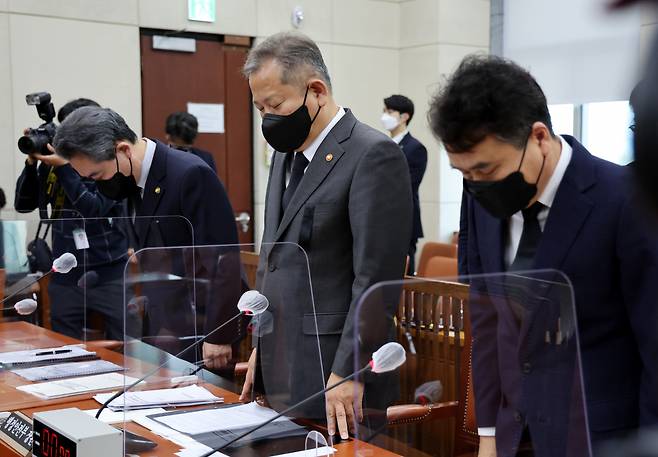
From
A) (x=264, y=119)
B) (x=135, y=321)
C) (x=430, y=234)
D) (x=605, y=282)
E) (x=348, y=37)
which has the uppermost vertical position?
(x=348, y=37)

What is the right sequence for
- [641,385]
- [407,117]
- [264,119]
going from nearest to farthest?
[641,385] → [264,119] → [407,117]

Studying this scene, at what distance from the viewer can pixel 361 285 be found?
75.7 inches

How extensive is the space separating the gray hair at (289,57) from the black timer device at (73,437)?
93 centimetres

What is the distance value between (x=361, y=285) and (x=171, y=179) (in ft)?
3.38

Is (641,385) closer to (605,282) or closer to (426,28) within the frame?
(605,282)

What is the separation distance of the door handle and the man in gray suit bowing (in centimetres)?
382

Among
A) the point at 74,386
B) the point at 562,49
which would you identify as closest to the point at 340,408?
the point at 74,386

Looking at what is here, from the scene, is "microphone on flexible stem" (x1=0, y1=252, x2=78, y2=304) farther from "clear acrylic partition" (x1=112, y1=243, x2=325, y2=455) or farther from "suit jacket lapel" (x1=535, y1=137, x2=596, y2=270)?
"suit jacket lapel" (x1=535, y1=137, x2=596, y2=270)

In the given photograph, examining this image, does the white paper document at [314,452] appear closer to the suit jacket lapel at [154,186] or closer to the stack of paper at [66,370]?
the stack of paper at [66,370]

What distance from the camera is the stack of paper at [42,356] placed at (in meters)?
2.67

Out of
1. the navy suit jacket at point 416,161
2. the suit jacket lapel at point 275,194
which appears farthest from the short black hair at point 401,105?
the suit jacket lapel at point 275,194

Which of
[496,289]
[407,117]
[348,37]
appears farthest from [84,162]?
[348,37]

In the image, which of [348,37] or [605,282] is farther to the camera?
[348,37]

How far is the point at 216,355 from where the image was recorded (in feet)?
6.47
